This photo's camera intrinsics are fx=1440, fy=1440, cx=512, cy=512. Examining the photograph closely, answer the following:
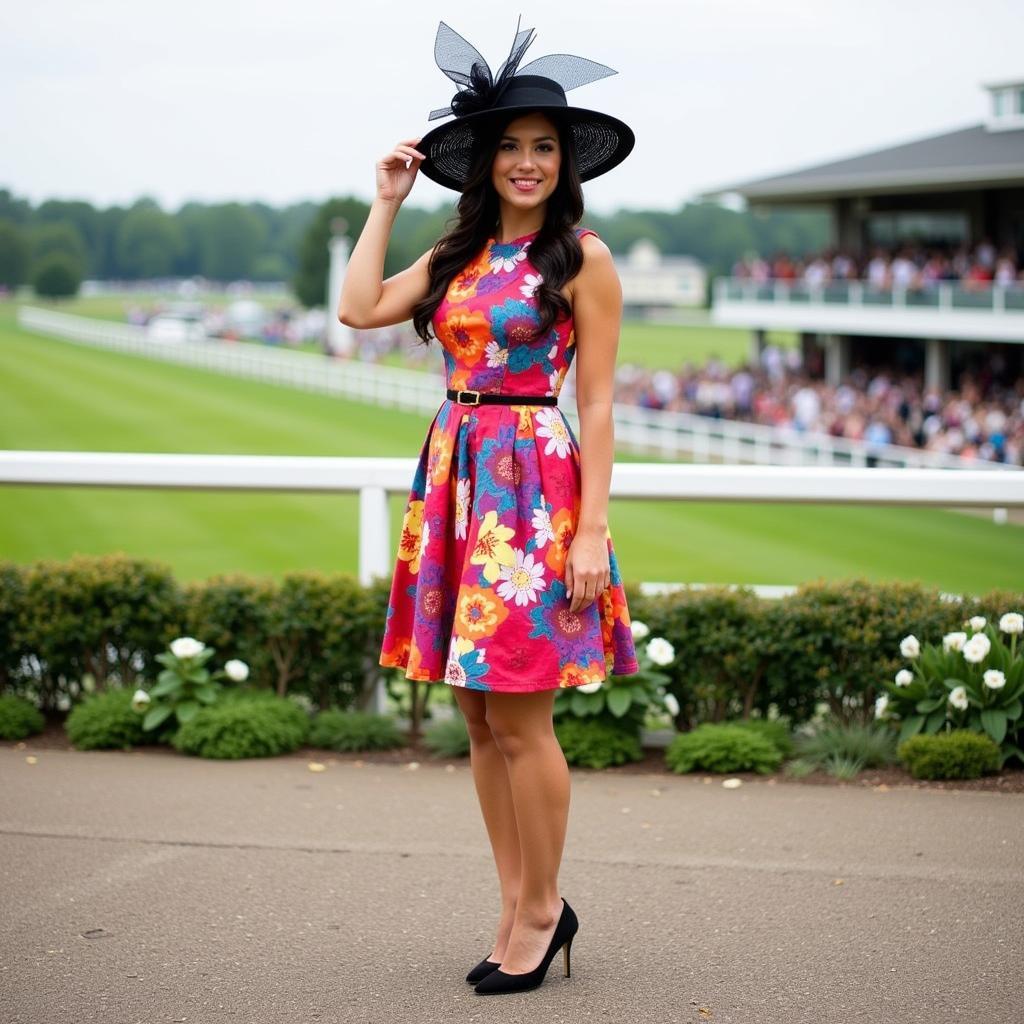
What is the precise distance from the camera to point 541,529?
A: 3.01m

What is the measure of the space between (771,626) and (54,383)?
118 feet

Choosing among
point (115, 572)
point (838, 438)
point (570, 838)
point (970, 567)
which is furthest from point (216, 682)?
point (838, 438)

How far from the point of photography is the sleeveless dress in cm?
297

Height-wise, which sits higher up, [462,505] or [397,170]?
[397,170]

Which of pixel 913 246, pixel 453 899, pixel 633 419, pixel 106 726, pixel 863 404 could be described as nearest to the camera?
pixel 453 899

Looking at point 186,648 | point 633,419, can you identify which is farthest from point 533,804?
point 633,419

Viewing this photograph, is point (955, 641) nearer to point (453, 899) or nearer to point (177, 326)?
point (453, 899)

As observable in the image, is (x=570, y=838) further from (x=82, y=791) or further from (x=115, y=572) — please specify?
(x=115, y=572)

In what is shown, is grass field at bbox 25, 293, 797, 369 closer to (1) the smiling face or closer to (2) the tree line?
(2) the tree line

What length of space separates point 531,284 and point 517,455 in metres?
0.36

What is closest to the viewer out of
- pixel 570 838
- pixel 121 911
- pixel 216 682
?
pixel 121 911

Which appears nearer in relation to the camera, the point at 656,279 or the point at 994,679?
the point at 994,679

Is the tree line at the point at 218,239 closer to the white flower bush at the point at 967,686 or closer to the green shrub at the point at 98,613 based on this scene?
the green shrub at the point at 98,613

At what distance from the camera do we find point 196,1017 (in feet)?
9.45
